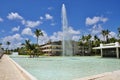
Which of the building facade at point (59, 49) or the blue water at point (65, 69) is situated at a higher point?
the building facade at point (59, 49)

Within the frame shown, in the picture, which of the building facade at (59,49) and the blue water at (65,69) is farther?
the building facade at (59,49)

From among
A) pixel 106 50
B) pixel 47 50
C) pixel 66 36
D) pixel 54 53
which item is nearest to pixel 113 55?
pixel 106 50

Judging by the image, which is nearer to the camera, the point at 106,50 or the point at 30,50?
the point at 106,50

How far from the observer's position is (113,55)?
52.4 metres

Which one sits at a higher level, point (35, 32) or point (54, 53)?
point (35, 32)

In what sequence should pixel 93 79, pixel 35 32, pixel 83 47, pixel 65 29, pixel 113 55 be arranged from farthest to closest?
pixel 83 47 < pixel 35 32 < pixel 113 55 < pixel 65 29 < pixel 93 79

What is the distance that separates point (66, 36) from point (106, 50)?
13962 mm

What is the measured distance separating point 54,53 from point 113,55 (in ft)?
151

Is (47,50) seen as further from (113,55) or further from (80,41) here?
(113,55)

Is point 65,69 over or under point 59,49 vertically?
under

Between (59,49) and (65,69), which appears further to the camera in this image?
(59,49)

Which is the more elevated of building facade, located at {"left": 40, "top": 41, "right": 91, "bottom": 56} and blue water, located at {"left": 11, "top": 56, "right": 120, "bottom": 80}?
building facade, located at {"left": 40, "top": 41, "right": 91, "bottom": 56}

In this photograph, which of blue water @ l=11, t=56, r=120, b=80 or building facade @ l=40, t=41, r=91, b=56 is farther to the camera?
building facade @ l=40, t=41, r=91, b=56

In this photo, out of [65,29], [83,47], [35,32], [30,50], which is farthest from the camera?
[83,47]
